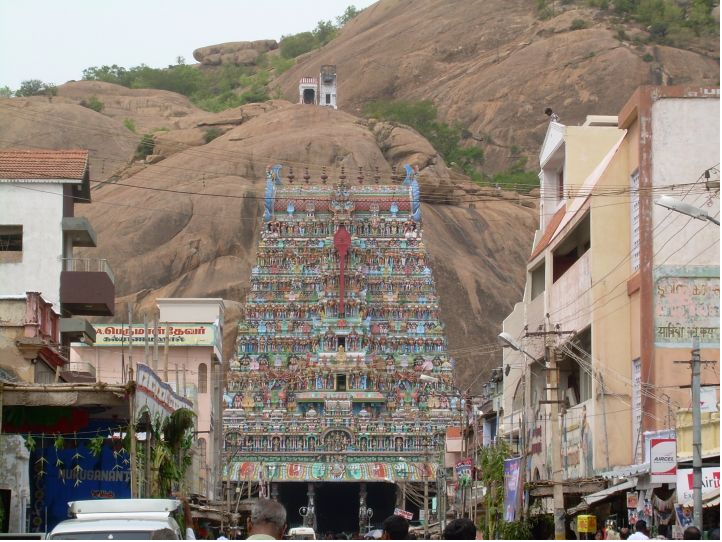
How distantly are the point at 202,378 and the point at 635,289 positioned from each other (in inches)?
1661

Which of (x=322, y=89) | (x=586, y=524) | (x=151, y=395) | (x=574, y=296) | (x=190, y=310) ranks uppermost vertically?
(x=322, y=89)

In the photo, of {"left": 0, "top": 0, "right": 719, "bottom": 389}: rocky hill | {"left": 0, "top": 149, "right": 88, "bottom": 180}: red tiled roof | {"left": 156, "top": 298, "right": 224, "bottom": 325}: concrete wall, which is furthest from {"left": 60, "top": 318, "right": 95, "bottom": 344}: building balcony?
{"left": 0, "top": 0, "right": 719, "bottom": 389}: rocky hill

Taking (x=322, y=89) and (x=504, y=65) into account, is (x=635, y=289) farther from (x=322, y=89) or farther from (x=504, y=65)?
(x=504, y=65)

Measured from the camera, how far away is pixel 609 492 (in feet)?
149

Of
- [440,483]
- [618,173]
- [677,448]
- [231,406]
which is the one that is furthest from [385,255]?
[677,448]

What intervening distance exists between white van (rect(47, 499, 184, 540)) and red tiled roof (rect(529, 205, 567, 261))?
39514 mm

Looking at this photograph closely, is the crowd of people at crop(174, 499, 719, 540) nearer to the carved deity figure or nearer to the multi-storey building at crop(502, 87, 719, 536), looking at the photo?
the multi-storey building at crop(502, 87, 719, 536)

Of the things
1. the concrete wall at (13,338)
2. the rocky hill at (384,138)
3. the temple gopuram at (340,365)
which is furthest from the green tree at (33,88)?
the concrete wall at (13,338)

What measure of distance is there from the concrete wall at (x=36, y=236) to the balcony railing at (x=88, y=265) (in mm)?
841

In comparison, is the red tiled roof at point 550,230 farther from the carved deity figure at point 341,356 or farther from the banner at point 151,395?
the carved deity figure at point 341,356

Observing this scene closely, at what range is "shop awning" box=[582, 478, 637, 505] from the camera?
44344mm

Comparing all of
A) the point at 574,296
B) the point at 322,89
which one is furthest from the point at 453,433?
the point at 322,89

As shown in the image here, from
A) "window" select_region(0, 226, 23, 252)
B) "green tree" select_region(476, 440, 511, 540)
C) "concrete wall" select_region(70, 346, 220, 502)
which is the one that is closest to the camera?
"green tree" select_region(476, 440, 511, 540)

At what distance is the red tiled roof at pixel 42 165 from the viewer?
6347 cm
